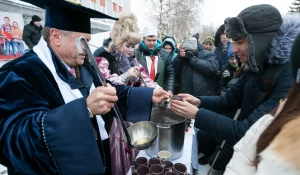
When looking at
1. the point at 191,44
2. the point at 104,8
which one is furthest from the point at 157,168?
the point at 104,8

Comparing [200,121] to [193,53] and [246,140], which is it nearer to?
[246,140]

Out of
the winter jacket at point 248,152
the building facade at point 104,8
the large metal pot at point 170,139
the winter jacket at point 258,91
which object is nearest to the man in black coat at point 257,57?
the winter jacket at point 258,91

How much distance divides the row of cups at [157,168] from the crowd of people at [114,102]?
0.81ft

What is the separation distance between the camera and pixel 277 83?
1.43 metres

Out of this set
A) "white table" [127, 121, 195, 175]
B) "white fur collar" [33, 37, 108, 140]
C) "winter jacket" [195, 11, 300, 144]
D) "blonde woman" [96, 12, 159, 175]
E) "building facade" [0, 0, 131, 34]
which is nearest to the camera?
"white fur collar" [33, 37, 108, 140]

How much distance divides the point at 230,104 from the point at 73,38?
5.53ft

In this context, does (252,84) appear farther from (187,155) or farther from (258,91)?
(187,155)

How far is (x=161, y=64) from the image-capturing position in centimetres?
365

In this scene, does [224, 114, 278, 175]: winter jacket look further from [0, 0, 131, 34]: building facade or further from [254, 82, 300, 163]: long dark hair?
[0, 0, 131, 34]: building facade

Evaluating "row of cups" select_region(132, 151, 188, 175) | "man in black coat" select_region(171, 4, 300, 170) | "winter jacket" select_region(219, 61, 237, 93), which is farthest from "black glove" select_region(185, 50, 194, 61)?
"row of cups" select_region(132, 151, 188, 175)

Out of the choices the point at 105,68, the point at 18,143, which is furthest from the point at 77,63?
the point at 105,68

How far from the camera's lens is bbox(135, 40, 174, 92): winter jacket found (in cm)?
352

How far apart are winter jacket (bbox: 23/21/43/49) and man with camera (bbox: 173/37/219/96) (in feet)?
18.2

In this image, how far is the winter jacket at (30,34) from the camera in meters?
6.61
